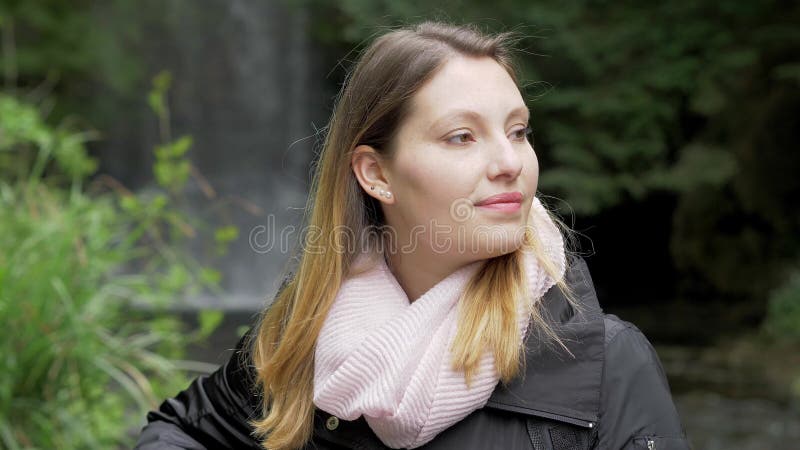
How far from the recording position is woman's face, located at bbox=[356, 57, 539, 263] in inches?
69.6

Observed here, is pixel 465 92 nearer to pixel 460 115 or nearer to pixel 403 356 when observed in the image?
pixel 460 115

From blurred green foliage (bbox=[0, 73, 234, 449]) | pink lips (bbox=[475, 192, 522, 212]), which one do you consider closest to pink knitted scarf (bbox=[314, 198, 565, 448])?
pink lips (bbox=[475, 192, 522, 212])

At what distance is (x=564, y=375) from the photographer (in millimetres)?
1684

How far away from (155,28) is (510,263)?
1421 cm

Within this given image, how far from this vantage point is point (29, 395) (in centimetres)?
301

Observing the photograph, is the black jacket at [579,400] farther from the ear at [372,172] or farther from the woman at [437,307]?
the ear at [372,172]

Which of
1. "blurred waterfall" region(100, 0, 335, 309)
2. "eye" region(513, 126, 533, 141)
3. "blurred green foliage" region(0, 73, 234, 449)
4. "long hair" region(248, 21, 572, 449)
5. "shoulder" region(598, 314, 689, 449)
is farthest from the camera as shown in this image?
"blurred waterfall" region(100, 0, 335, 309)

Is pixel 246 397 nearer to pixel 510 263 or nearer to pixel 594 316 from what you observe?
pixel 510 263

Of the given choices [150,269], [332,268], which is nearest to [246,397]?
[332,268]

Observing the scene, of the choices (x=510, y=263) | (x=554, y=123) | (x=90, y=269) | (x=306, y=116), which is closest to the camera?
(x=510, y=263)

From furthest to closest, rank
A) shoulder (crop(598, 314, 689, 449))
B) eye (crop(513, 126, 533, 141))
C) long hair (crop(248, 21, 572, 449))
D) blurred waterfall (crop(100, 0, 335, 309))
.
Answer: blurred waterfall (crop(100, 0, 335, 309)) → eye (crop(513, 126, 533, 141)) → long hair (crop(248, 21, 572, 449)) → shoulder (crop(598, 314, 689, 449))

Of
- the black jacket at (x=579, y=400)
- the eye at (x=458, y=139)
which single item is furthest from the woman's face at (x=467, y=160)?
the black jacket at (x=579, y=400)

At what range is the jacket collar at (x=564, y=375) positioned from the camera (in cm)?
165

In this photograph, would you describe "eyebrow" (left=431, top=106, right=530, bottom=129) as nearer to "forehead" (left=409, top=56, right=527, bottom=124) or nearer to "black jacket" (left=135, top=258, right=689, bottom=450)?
"forehead" (left=409, top=56, right=527, bottom=124)
